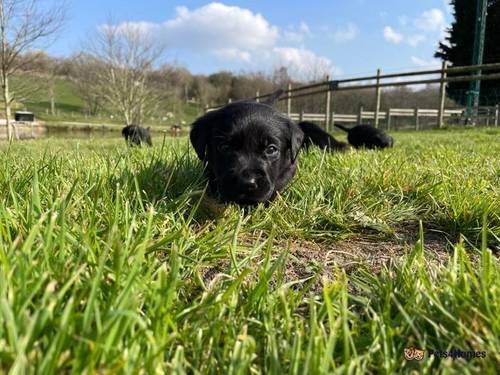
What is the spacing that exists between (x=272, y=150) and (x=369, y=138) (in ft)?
16.5

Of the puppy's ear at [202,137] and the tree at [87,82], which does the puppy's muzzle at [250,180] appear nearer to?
the puppy's ear at [202,137]

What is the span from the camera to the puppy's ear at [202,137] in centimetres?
276

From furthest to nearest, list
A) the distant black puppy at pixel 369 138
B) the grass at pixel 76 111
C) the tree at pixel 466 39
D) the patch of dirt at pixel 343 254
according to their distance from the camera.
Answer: the grass at pixel 76 111 → the tree at pixel 466 39 → the distant black puppy at pixel 369 138 → the patch of dirt at pixel 343 254

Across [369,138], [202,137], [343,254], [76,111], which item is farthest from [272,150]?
[76,111]

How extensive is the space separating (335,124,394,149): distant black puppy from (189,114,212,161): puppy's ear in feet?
15.0

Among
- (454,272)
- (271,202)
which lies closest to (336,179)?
(271,202)

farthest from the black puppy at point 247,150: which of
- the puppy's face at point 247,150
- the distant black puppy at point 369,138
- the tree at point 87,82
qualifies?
the tree at point 87,82

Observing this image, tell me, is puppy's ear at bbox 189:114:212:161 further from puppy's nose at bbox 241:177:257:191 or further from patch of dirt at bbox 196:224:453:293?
patch of dirt at bbox 196:224:453:293

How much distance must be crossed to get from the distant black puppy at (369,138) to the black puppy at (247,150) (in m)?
4.33

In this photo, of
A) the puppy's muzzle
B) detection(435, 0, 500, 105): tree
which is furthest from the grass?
the puppy's muzzle

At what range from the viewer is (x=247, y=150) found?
8.42 ft

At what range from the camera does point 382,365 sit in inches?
34.5

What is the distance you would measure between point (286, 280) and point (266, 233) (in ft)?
1.74

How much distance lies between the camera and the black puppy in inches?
87.9
